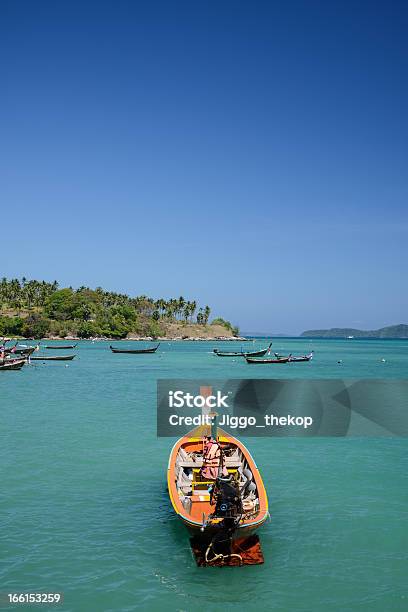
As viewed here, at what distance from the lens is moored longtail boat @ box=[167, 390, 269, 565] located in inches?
506

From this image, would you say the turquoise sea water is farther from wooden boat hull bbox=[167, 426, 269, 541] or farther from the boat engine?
the boat engine

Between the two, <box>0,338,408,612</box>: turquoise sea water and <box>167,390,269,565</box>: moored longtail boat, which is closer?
<box>0,338,408,612</box>: turquoise sea water

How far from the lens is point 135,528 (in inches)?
612

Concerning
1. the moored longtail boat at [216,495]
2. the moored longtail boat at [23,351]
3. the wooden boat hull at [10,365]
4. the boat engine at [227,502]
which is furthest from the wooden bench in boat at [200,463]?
the moored longtail boat at [23,351]

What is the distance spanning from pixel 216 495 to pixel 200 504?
191 cm

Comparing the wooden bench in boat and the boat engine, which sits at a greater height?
the boat engine

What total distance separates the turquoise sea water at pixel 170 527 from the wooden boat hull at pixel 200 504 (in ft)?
2.93

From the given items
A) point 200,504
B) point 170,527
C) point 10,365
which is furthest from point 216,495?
point 10,365

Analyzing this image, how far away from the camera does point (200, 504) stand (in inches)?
587

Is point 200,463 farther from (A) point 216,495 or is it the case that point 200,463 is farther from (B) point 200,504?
(A) point 216,495

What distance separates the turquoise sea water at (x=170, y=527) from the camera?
12273mm

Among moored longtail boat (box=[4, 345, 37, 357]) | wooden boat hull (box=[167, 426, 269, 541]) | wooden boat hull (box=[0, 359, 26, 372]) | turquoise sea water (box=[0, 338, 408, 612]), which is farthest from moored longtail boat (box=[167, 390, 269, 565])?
moored longtail boat (box=[4, 345, 37, 357])

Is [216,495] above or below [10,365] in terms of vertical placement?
above

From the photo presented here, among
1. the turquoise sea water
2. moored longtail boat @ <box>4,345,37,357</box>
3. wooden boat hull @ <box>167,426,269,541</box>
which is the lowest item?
the turquoise sea water
